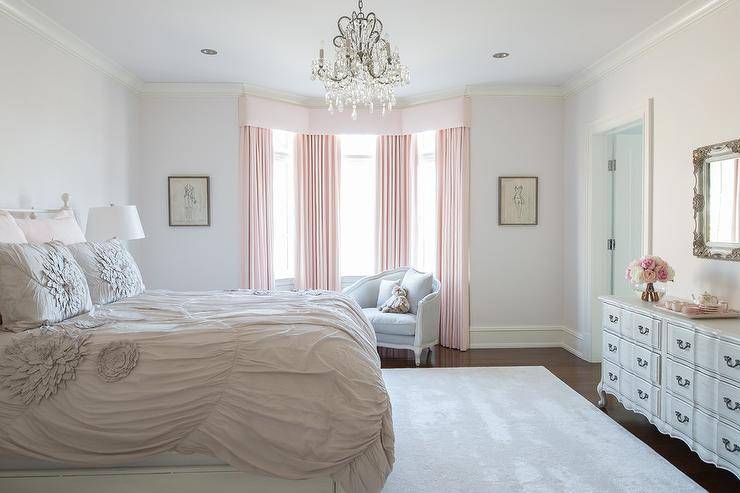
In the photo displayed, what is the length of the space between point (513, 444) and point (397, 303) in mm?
2211

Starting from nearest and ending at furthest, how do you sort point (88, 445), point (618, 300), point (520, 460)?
point (88, 445), point (520, 460), point (618, 300)

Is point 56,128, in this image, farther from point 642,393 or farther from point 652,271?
point 642,393

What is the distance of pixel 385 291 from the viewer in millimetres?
5332

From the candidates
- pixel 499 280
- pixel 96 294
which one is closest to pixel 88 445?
pixel 96 294

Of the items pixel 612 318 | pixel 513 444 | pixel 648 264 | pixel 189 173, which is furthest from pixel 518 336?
pixel 189 173

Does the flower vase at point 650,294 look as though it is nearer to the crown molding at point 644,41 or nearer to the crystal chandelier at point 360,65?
the crown molding at point 644,41

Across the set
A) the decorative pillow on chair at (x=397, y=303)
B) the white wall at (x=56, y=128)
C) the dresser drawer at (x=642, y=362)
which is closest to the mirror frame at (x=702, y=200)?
the dresser drawer at (x=642, y=362)

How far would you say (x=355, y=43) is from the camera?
3.01 meters

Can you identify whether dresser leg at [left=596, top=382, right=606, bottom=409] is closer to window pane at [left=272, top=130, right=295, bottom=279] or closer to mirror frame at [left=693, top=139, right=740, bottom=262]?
mirror frame at [left=693, top=139, right=740, bottom=262]

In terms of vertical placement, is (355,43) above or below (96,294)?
above

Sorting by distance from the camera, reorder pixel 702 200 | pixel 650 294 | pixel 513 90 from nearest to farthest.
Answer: pixel 702 200 → pixel 650 294 → pixel 513 90

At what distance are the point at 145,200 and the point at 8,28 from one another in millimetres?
2180

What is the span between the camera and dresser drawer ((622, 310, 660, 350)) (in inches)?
117

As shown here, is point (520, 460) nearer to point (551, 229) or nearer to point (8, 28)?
point (551, 229)
